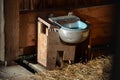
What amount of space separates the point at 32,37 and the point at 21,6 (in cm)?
49

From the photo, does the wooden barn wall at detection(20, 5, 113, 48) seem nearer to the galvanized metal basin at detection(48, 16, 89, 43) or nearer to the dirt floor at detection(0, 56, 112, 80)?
the galvanized metal basin at detection(48, 16, 89, 43)

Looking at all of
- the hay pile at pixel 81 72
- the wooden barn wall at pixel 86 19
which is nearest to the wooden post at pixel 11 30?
the wooden barn wall at pixel 86 19

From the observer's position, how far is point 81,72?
366 cm

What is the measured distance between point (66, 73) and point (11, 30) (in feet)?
3.04

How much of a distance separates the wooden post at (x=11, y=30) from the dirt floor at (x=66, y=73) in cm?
18

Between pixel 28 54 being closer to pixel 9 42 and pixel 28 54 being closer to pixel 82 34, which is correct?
pixel 9 42

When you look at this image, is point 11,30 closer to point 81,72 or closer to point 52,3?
point 52,3

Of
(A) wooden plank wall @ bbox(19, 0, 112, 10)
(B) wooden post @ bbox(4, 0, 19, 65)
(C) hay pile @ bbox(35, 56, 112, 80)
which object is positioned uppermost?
(A) wooden plank wall @ bbox(19, 0, 112, 10)

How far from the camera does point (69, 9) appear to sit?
3.95 meters

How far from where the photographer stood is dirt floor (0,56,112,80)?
3.45 metres

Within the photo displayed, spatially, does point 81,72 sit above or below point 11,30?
below

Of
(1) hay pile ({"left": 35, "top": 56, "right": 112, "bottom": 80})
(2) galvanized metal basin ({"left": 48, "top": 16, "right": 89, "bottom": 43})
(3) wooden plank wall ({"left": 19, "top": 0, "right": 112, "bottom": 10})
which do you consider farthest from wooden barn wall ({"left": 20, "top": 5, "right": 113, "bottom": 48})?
(1) hay pile ({"left": 35, "top": 56, "right": 112, "bottom": 80})

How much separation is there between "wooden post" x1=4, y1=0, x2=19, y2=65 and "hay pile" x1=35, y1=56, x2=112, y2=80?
50 centimetres

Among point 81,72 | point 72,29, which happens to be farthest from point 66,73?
point 72,29
